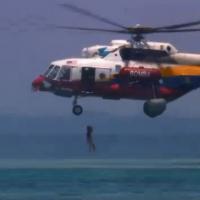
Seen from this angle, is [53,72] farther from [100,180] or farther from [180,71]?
[100,180]

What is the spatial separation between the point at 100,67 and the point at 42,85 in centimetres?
247

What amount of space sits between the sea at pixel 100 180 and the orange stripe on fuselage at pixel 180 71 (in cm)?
389

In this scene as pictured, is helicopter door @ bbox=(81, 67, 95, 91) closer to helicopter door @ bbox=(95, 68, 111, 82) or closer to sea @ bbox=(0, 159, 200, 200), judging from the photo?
helicopter door @ bbox=(95, 68, 111, 82)

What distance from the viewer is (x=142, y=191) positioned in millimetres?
54438

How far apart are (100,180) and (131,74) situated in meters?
7.67

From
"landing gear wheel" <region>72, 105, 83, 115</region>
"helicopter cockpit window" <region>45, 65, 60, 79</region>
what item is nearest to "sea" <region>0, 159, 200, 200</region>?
"landing gear wheel" <region>72, 105, 83, 115</region>

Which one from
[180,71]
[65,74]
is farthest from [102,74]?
[180,71]

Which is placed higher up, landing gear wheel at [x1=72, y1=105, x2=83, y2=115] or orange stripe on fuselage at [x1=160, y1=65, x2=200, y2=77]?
orange stripe on fuselage at [x1=160, y1=65, x2=200, y2=77]

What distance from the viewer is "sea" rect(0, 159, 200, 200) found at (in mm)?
52469

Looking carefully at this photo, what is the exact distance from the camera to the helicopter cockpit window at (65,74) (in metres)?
66.9

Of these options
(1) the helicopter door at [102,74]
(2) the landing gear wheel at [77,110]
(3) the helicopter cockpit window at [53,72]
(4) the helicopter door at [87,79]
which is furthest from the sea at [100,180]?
(3) the helicopter cockpit window at [53,72]

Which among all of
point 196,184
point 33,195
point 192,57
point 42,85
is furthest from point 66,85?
point 33,195

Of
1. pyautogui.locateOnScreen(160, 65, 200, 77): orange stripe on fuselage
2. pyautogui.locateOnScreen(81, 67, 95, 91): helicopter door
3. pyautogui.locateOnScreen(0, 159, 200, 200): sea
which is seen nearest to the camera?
pyautogui.locateOnScreen(0, 159, 200, 200): sea

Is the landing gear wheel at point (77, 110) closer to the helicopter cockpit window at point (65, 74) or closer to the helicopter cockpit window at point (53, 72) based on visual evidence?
the helicopter cockpit window at point (65, 74)
